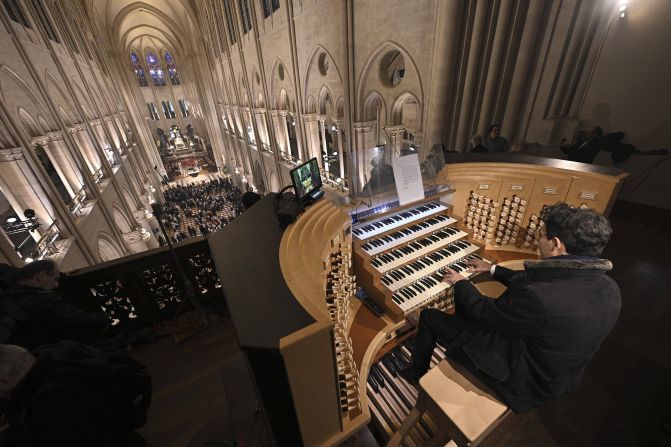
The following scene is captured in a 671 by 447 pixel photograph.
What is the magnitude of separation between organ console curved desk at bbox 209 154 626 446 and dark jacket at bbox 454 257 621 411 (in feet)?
3.63

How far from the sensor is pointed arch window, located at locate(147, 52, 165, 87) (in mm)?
39781

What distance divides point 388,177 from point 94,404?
349 centimetres

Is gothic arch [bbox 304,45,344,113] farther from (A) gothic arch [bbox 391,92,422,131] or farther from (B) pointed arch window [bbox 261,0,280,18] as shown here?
(B) pointed arch window [bbox 261,0,280,18]

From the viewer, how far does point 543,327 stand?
165cm

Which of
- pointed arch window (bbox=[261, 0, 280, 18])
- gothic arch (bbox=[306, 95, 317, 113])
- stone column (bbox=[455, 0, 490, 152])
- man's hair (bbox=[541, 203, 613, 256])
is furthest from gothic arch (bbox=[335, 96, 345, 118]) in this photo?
man's hair (bbox=[541, 203, 613, 256])

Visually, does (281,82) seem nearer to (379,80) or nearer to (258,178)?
(379,80)

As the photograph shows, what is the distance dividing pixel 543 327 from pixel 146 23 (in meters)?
50.1

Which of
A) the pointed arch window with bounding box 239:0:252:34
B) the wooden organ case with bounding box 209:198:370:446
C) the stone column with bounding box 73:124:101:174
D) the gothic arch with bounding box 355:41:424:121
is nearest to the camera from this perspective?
the wooden organ case with bounding box 209:198:370:446

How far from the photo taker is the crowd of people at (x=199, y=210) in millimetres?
18891

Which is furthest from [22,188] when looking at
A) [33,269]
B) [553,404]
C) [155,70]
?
[155,70]

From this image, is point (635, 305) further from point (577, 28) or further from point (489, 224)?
point (577, 28)

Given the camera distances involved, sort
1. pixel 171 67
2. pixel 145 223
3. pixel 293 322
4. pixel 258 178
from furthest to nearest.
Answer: pixel 171 67 → pixel 258 178 → pixel 145 223 → pixel 293 322

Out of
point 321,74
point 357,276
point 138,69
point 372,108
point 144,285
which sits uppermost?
point 138,69

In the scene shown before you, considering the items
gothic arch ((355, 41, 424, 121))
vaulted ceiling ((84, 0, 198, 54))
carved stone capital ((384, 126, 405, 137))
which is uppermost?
vaulted ceiling ((84, 0, 198, 54))
